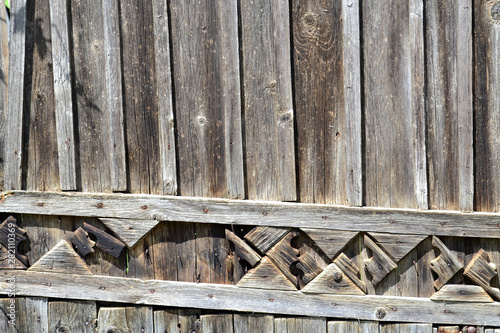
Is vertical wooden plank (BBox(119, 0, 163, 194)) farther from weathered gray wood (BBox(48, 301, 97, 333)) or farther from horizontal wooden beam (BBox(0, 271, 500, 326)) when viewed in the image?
weathered gray wood (BBox(48, 301, 97, 333))

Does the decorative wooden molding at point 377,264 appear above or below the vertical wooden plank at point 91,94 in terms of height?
below

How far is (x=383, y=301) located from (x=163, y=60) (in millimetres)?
2195

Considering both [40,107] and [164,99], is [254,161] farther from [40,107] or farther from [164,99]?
[40,107]

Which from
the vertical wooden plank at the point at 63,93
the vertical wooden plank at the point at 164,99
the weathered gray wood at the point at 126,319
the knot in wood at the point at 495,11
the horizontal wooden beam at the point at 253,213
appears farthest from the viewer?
the weathered gray wood at the point at 126,319

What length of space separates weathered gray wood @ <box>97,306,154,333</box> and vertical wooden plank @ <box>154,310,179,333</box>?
0.15ft

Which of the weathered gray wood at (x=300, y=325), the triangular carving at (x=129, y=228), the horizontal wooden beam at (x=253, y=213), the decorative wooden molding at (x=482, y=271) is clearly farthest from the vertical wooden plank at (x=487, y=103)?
the triangular carving at (x=129, y=228)

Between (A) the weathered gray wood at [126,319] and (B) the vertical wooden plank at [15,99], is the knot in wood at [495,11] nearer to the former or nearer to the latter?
(A) the weathered gray wood at [126,319]

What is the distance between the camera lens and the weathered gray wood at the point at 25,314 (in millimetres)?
3521

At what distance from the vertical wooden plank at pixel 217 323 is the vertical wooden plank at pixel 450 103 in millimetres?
1606

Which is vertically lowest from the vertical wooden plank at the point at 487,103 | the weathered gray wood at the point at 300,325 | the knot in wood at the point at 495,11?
the weathered gray wood at the point at 300,325

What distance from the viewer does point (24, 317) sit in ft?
11.6

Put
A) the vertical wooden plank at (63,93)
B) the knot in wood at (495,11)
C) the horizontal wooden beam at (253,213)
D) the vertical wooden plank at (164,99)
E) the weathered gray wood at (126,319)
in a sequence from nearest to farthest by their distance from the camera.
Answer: the knot in wood at (495,11), the horizontal wooden beam at (253,213), the vertical wooden plank at (164,99), the vertical wooden plank at (63,93), the weathered gray wood at (126,319)

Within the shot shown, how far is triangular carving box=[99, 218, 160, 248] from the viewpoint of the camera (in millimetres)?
3369

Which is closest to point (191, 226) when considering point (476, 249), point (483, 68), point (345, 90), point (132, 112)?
point (132, 112)
